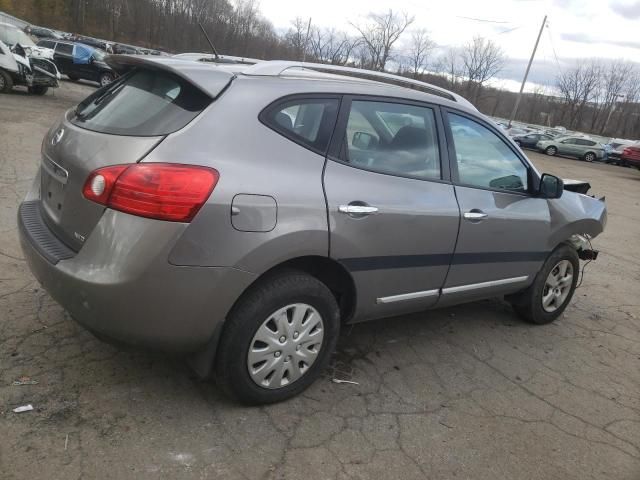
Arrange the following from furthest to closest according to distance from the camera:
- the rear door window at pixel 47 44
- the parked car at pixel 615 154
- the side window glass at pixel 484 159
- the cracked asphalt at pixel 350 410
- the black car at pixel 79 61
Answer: the parked car at pixel 615 154, the rear door window at pixel 47 44, the black car at pixel 79 61, the side window glass at pixel 484 159, the cracked asphalt at pixel 350 410

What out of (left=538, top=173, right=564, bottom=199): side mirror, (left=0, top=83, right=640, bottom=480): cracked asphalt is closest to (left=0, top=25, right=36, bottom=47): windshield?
(left=0, top=83, right=640, bottom=480): cracked asphalt

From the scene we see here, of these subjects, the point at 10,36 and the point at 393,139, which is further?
the point at 10,36

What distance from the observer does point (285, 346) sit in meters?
2.72

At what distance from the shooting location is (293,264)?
2.73 meters

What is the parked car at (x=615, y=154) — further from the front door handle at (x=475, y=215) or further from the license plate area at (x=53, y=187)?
the license plate area at (x=53, y=187)

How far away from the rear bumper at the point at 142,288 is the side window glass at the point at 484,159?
1.79 m

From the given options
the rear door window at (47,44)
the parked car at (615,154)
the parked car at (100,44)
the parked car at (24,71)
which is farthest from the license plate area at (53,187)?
the parked car at (615,154)

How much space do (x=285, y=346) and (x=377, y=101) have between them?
59.3 inches

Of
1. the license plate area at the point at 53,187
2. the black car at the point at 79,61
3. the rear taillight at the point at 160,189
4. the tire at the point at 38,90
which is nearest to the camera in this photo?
the rear taillight at the point at 160,189

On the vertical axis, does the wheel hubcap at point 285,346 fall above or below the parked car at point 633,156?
below

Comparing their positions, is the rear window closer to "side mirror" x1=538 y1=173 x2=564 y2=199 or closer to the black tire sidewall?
"side mirror" x1=538 y1=173 x2=564 y2=199

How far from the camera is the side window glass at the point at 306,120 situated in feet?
8.55

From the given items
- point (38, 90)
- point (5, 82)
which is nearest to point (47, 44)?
point (38, 90)

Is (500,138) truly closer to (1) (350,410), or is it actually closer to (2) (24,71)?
(1) (350,410)
